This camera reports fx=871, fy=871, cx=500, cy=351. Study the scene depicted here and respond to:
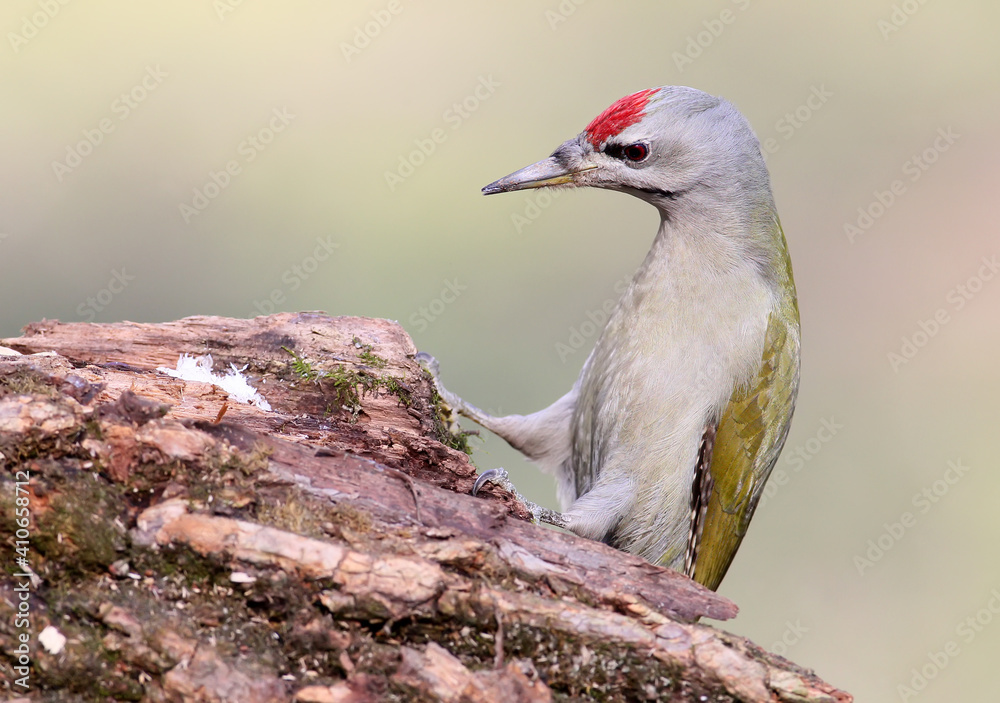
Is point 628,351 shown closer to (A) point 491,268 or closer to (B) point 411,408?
(B) point 411,408

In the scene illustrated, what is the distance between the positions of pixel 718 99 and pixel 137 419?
3067 mm

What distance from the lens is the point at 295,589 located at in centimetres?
225

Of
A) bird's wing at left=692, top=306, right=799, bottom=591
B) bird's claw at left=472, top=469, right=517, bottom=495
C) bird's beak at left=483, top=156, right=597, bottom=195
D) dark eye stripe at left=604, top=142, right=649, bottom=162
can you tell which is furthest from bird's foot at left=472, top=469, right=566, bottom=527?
dark eye stripe at left=604, top=142, right=649, bottom=162

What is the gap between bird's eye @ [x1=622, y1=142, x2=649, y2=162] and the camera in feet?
12.9

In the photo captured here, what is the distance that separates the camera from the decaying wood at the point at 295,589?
2.22 m

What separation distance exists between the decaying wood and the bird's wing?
1.61 metres

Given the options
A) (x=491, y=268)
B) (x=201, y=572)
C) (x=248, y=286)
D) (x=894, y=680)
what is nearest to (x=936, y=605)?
(x=894, y=680)

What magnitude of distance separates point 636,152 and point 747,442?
1437 mm

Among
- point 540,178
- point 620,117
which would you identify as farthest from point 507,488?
point 620,117

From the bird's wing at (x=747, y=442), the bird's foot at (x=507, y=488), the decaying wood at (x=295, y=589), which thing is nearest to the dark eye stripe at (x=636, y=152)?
the bird's wing at (x=747, y=442)

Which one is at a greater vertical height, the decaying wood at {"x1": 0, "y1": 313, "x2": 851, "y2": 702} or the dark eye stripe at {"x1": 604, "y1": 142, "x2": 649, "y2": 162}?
the dark eye stripe at {"x1": 604, "y1": 142, "x2": 649, "y2": 162}

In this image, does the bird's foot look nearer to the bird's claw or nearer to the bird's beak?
the bird's claw

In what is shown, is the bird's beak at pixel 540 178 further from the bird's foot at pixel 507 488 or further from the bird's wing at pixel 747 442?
the bird's foot at pixel 507 488

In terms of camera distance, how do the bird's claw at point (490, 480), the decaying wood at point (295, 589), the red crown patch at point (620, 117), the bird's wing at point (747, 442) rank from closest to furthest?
the decaying wood at point (295, 589), the bird's claw at point (490, 480), the red crown patch at point (620, 117), the bird's wing at point (747, 442)
